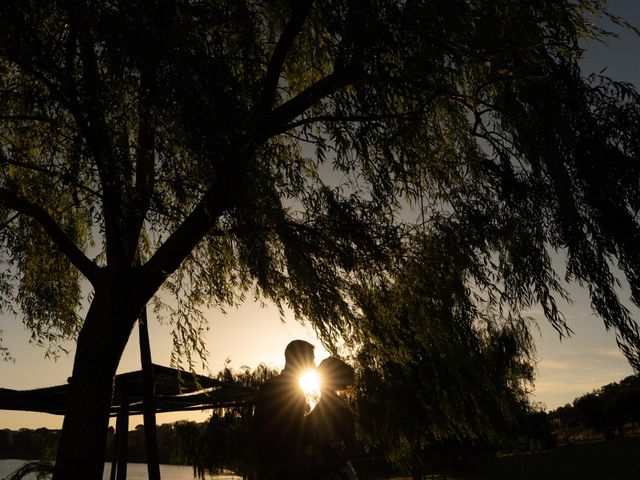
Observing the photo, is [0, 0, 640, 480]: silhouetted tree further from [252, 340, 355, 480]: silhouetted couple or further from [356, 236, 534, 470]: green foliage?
[252, 340, 355, 480]: silhouetted couple

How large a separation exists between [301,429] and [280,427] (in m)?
0.10

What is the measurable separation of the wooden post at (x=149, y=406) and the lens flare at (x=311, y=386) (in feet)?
13.9

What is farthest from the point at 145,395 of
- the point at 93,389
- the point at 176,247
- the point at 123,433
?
the point at 123,433

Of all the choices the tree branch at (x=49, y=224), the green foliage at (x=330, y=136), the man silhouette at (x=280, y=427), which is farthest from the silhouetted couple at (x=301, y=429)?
the tree branch at (x=49, y=224)

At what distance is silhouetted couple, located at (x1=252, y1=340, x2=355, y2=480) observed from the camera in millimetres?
2516

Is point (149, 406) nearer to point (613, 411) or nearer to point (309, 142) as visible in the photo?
point (309, 142)

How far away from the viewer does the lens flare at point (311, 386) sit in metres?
2.62

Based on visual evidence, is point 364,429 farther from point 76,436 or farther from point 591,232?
point 591,232

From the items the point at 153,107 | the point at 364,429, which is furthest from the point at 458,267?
the point at 364,429

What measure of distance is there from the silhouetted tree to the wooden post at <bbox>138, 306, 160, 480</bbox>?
710mm

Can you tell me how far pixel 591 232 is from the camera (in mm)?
4719

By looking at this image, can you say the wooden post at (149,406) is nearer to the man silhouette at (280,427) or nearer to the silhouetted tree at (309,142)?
the silhouetted tree at (309,142)

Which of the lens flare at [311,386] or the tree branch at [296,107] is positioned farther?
the tree branch at [296,107]

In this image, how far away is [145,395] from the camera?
633 cm
